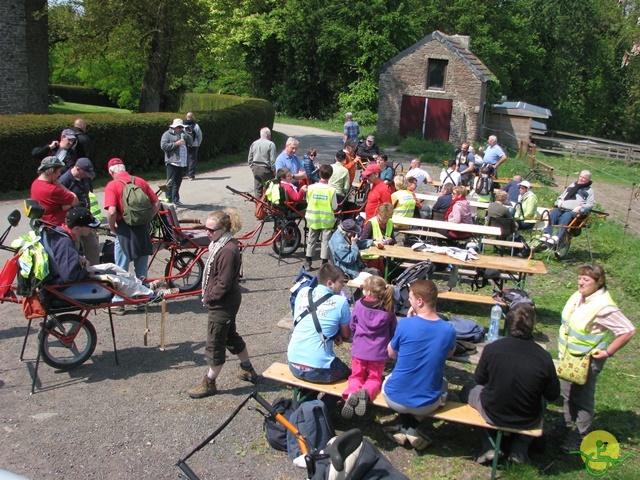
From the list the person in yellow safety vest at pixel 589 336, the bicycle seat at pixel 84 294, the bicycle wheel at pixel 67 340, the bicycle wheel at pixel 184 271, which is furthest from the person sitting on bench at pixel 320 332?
the bicycle wheel at pixel 184 271

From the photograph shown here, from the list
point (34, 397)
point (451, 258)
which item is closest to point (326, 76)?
point (451, 258)

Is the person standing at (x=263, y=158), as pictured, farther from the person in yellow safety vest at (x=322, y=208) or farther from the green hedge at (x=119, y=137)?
the green hedge at (x=119, y=137)

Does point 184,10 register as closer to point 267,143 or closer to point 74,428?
point 267,143

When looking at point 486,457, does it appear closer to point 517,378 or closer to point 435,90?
point 517,378

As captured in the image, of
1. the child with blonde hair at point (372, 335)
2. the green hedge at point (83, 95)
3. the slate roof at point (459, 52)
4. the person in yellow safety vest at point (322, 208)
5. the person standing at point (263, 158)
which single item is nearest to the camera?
the child with blonde hair at point (372, 335)

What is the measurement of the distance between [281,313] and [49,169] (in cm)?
330

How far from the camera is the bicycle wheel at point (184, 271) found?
870 centimetres

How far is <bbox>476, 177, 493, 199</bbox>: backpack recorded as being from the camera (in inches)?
566

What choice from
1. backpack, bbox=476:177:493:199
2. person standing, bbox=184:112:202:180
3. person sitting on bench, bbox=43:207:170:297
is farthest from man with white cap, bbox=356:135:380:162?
person sitting on bench, bbox=43:207:170:297

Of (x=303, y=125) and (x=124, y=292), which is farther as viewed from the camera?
(x=303, y=125)

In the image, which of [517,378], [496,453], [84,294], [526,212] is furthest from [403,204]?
[496,453]

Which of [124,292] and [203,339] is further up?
[124,292]

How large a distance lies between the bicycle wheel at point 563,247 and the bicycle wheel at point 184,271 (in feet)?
22.1

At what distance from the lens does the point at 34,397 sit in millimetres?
5922
